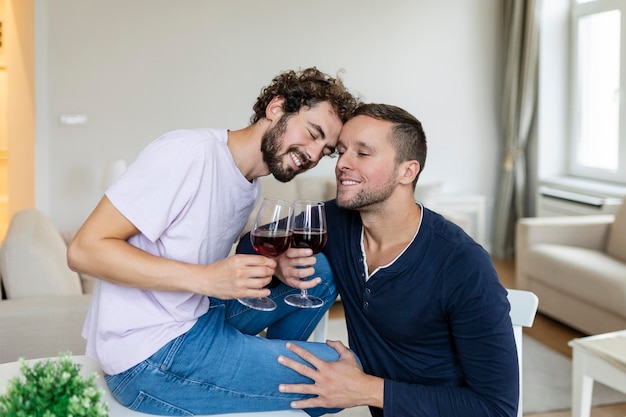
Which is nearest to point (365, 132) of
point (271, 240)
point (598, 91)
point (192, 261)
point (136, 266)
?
point (271, 240)

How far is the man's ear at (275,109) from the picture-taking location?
5.92 ft

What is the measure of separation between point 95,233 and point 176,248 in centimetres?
19

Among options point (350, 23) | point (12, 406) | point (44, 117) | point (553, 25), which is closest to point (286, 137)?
point (12, 406)

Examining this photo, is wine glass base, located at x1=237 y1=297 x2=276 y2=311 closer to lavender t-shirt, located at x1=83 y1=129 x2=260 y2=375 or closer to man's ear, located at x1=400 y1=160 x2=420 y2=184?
lavender t-shirt, located at x1=83 y1=129 x2=260 y2=375

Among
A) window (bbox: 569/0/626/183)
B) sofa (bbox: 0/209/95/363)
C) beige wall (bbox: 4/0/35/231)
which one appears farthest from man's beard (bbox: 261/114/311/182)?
window (bbox: 569/0/626/183)

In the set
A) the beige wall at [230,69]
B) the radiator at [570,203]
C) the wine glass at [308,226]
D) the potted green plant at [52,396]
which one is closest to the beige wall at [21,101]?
the beige wall at [230,69]

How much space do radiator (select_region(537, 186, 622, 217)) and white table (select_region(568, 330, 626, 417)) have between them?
8.27 ft

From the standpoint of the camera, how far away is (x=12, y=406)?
3.01 feet

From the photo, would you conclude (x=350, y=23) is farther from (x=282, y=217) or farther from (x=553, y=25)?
(x=282, y=217)

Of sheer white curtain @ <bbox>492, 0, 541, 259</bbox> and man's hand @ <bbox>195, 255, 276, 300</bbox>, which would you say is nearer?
man's hand @ <bbox>195, 255, 276, 300</bbox>

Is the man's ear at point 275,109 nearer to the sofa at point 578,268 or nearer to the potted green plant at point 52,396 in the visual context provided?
the potted green plant at point 52,396

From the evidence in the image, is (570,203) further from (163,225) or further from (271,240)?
(163,225)

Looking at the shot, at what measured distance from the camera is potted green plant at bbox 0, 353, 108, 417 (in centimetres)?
92

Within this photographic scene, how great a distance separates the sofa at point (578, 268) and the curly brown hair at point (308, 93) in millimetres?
2443
